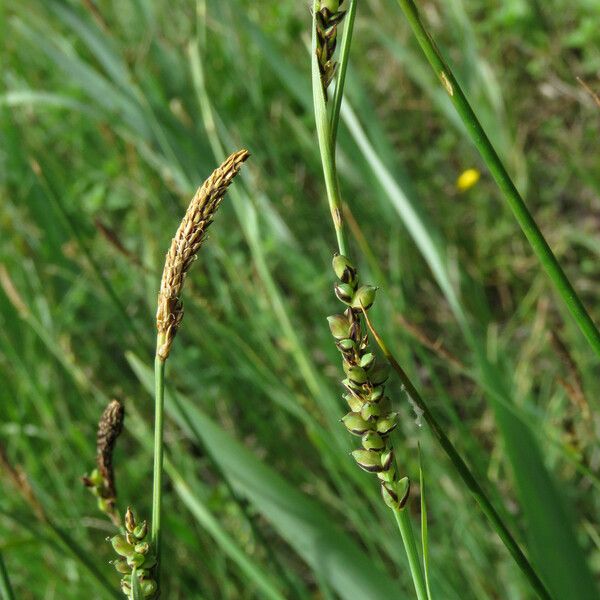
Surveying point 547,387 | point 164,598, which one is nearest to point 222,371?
point 164,598

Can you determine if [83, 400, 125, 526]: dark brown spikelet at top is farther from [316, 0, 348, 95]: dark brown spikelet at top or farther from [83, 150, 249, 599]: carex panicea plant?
[316, 0, 348, 95]: dark brown spikelet at top

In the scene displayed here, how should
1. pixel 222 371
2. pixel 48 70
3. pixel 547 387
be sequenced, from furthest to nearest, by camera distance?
1. pixel 48 70
2. pixel 547 387
3. pixel 222 371

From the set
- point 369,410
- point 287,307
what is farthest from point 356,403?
point 287,307

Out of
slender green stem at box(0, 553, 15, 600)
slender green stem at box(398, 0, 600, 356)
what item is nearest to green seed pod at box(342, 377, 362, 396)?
slender green stem at box(398, 0, 600, 356)

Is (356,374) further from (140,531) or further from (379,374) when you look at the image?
(140,531)

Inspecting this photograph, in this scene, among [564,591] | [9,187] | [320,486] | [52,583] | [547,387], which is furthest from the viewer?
[9,187]

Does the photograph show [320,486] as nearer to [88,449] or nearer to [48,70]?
[88,449]
